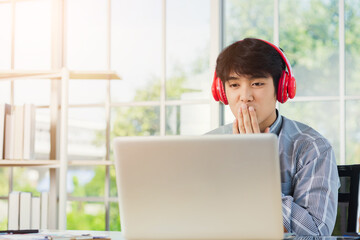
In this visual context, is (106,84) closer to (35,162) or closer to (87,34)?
(87,34)

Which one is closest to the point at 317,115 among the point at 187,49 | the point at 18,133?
the point at 187,49

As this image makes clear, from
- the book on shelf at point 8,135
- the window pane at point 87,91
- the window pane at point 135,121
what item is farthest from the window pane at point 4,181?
the window pane at point 135,121

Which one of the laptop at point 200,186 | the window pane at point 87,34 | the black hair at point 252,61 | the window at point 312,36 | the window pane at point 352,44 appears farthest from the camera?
the window at point 312,36

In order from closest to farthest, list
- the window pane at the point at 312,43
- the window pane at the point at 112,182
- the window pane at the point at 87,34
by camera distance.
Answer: the window pane at the point at 112,182 → the window pane at the point at 87,34 → the window pane at the point at 312,43

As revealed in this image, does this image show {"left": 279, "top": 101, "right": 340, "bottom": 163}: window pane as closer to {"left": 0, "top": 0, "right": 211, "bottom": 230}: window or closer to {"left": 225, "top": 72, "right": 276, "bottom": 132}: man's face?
{"left": 0, "top": 0, "right": 211, "bottom": 230}: window

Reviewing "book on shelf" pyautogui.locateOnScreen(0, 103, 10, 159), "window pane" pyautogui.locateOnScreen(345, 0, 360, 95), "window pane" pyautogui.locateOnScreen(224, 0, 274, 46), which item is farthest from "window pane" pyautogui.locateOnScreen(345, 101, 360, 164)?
"book on shelf" pyautogui.locateOnScreen(0, 103, 10, 159)

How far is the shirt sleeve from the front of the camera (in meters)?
1.65

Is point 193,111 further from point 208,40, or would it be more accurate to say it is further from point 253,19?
point 253,19

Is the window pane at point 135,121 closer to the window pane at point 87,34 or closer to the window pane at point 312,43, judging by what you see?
the window pane at point 87,34

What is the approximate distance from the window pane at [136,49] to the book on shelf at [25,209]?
2.53ft

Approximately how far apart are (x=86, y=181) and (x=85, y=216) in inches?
8.7

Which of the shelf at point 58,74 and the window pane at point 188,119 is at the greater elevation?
the shelf at point 58,74

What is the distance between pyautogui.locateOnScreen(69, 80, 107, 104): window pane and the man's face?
5.30ft

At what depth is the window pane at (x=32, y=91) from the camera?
11.8ft
